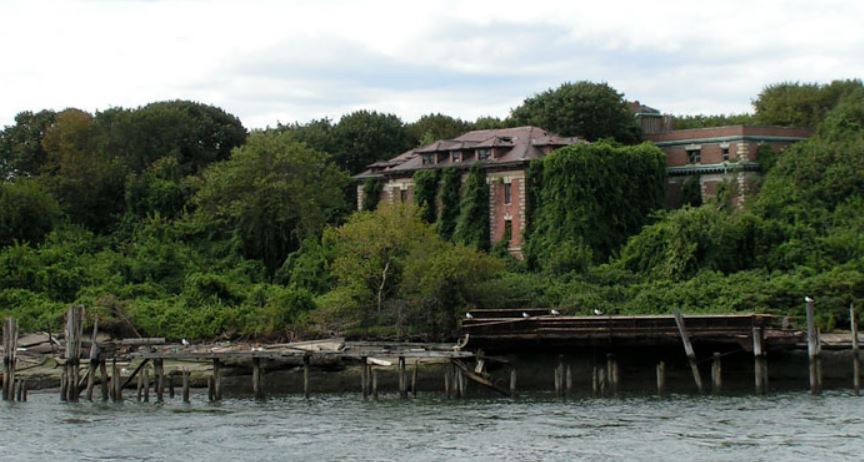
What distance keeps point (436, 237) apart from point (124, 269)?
21294 millimetres

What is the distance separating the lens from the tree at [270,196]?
9131 cm

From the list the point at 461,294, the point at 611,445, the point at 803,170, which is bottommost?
the point at 611,445

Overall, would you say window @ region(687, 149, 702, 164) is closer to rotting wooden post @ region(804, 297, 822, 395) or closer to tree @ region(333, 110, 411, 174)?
tree @ region(333, 110, 411, 174)

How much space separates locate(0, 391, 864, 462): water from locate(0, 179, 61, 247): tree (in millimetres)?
32464

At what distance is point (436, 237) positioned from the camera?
77.2 metres

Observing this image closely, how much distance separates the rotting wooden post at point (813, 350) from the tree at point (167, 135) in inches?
2325

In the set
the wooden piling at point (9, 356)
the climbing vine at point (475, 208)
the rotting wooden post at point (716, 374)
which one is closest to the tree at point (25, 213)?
the climbing vine at point (475, 208)

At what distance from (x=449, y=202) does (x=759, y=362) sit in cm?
3500

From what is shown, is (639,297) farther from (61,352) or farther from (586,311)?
(61,352)

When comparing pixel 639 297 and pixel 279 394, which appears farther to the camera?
pixel 639 297

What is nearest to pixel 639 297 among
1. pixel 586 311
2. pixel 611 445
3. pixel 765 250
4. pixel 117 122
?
pixel 586 311

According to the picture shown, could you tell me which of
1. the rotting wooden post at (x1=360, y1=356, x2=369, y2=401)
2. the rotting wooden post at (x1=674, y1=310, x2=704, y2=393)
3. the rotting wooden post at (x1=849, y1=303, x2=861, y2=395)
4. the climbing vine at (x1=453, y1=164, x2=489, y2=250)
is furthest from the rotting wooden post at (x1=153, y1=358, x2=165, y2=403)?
the climbing vine at (x1=453, y1=164, x2=489, y2=250)

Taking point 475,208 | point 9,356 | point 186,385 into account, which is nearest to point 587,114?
point 475,208

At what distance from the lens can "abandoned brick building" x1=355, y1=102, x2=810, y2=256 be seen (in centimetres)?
8850
